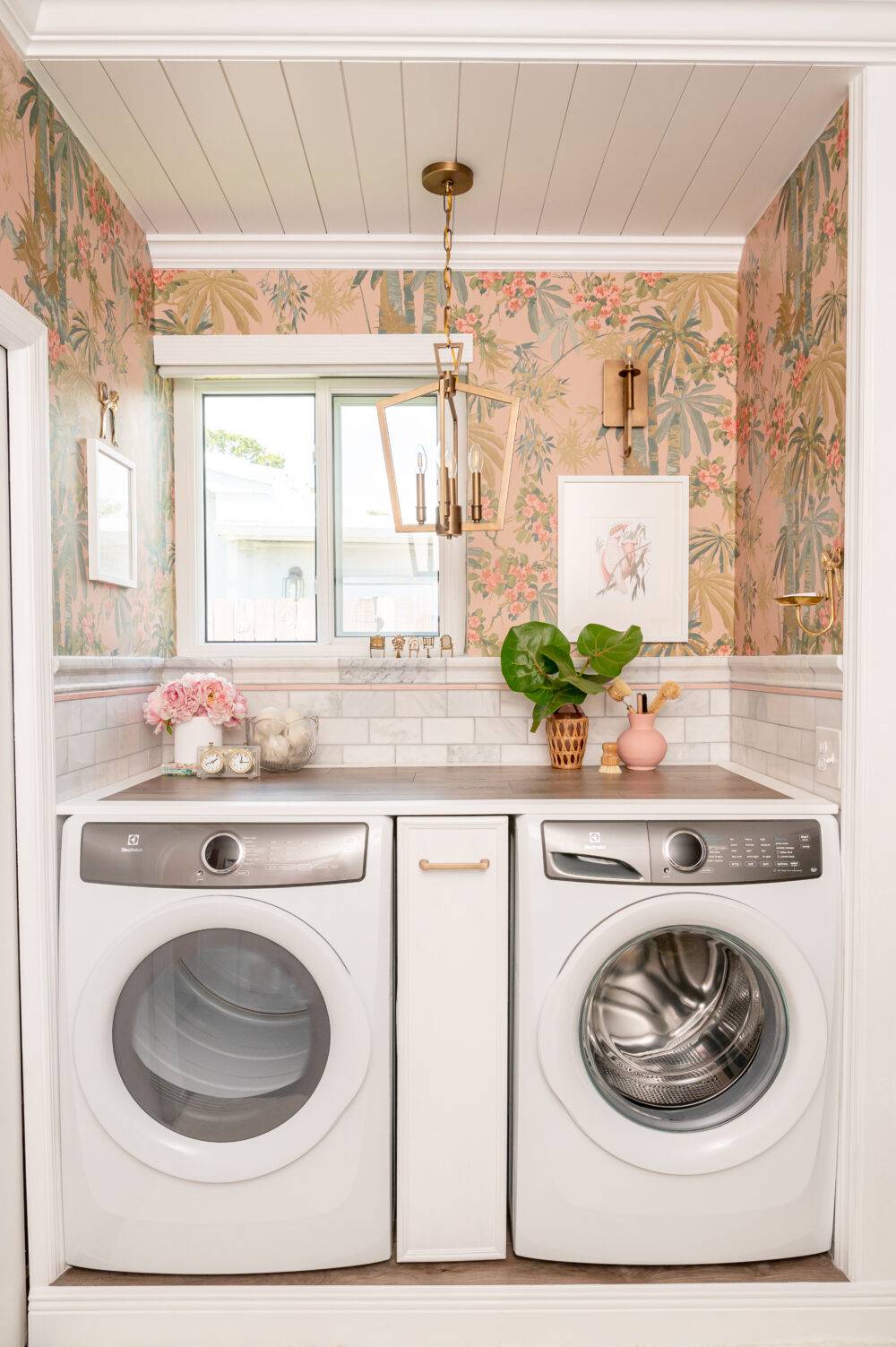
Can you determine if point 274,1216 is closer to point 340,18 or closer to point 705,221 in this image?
point 340,18

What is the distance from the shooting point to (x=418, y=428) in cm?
256

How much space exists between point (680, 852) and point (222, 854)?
97 cm

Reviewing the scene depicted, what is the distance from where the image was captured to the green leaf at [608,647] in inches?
88.4

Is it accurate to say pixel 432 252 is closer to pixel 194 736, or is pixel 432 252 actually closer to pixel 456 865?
pixel 194 736

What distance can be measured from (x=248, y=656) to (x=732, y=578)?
1.49 m

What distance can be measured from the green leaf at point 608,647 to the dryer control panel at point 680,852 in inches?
23.7

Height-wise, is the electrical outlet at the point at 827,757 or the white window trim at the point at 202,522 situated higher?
the white window trim at the point at 202,522

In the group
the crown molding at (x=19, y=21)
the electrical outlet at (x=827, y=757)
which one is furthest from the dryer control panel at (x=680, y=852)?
the crown molding at (x=19, y=21)

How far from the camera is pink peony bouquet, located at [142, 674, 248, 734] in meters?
2.17

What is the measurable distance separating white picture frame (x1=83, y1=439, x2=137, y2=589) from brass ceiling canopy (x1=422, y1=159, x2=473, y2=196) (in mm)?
1047

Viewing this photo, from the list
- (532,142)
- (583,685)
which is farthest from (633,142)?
(583,685)

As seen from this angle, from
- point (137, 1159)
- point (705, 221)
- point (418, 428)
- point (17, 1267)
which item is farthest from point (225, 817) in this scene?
point (705, 221)

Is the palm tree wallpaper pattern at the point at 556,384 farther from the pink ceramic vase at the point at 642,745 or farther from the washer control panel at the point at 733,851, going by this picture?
the washer control panel at the point at 733,851

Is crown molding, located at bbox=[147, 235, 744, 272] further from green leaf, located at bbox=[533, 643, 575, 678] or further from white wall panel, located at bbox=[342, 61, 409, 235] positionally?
green leaf, located at bbox=[533, 643, 575, 678]
